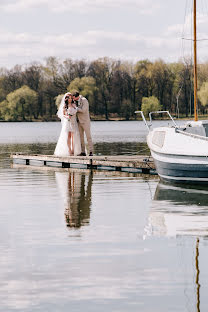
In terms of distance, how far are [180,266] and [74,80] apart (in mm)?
99639

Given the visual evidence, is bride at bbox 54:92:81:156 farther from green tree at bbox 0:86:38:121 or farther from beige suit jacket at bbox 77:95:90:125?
green tree at bbox 0:86:38:121

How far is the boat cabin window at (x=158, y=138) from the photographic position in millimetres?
20688

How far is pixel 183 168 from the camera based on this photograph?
19.7 meters

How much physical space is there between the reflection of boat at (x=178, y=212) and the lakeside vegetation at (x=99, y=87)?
86720mm

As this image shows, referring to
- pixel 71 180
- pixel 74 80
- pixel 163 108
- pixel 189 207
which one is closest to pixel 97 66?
pixel 74 80

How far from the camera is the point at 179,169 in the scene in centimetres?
1991

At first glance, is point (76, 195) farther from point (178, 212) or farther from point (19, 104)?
point (19, 104)

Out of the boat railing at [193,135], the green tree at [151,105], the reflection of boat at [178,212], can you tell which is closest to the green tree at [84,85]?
the green tree at [151,105]

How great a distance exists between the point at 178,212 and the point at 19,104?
99363 millimetres

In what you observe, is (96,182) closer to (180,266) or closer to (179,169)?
(179,169)

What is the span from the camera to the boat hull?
19.3 m

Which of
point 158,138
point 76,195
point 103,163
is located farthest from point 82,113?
point 76,195

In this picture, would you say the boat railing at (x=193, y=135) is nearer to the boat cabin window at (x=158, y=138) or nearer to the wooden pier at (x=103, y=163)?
the boat cabin window at (x=158, y=138)

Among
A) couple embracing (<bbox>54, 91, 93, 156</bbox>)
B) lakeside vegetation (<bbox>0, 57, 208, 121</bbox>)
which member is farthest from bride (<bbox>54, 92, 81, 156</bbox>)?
lakeside vegetation (<bbox>0, 57, 208, 121</bbox>)
